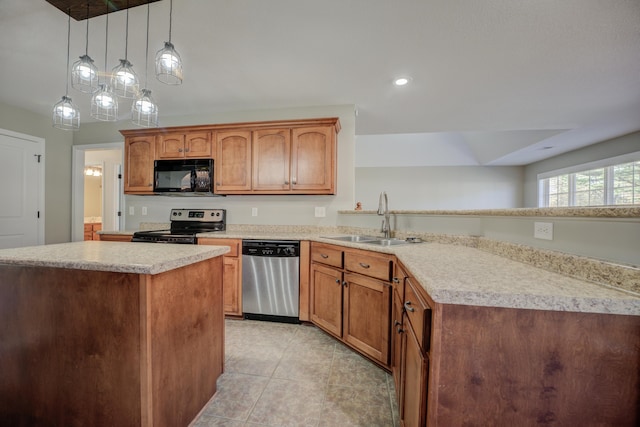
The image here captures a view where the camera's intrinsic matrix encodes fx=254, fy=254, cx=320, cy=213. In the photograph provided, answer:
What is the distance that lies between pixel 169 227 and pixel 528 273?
12.2ft

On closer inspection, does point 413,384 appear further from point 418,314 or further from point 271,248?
point 271,248

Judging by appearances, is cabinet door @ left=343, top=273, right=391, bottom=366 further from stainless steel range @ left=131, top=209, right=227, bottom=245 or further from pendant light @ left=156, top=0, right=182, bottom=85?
stainless steel range @ left=131, top=209, right=227, bottom=245

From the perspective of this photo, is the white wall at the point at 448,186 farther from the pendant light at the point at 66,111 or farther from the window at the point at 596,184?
the pendant light at the point at 66,111

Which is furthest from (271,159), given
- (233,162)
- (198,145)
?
(198,145)

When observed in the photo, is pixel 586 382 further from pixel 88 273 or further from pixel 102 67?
pixel 102 67

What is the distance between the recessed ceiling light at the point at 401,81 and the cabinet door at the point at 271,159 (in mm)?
1193

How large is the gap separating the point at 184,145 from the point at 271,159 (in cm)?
111

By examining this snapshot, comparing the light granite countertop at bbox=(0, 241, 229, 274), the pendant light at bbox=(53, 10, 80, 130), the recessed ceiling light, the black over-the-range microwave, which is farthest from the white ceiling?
the light granite countertop at bbox=(0, 241, 229, 274)

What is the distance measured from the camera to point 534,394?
2.43ft

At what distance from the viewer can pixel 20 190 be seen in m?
3.18

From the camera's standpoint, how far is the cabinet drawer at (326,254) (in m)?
2.09

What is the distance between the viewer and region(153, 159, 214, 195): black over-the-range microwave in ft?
9.65

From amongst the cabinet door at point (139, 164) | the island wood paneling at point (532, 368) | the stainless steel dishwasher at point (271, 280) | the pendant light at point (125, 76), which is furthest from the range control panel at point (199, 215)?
the island wood paneling at point (532, 368)

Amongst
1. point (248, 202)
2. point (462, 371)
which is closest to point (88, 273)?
point (462, 371)
